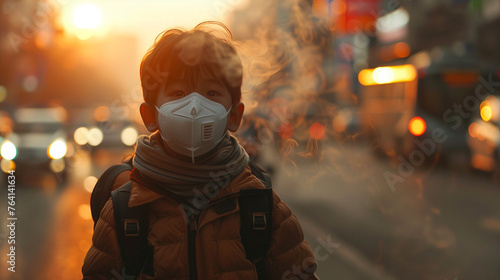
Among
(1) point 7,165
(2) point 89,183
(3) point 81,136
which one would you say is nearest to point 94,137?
(3) point 81,136

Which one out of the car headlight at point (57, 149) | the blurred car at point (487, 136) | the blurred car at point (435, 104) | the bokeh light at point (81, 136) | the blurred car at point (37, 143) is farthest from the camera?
the bokeh light at point (81, 136)

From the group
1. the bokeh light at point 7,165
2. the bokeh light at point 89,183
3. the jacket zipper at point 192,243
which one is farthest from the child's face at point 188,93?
the bokeh light at point 7,165

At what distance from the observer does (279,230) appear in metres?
1.87

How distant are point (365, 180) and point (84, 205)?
326 inches

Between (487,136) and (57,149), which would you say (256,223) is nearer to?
(57,149)

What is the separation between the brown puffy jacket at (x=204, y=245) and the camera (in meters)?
1.75

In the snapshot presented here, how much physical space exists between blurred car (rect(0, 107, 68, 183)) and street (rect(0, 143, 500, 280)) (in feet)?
2.75

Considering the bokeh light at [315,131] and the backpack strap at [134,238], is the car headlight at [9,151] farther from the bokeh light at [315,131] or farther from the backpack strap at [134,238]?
the backpack strap at [134,238]

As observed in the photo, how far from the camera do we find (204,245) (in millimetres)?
1762

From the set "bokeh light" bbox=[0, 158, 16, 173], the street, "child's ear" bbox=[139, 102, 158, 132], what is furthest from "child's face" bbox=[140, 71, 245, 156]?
"bokeh light" bbox=[0, 158, 16, 173]

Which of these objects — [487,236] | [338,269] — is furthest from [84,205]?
[487,236]

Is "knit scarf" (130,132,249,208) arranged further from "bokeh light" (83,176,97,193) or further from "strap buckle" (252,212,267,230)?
"bokeh light" (83,176,97,193)

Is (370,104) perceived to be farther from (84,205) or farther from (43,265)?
(43,265)

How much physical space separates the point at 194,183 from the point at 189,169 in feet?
0.16
